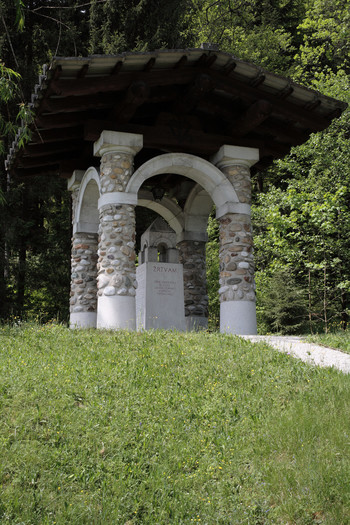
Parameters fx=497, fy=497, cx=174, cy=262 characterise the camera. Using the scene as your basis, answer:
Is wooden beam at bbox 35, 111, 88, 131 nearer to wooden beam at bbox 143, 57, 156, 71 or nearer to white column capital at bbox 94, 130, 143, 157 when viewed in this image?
white column capital at bbox 94, 130, 143, 157

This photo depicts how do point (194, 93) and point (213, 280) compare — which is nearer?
point (194, 93)

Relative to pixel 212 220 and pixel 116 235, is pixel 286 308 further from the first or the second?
pixel 212 220

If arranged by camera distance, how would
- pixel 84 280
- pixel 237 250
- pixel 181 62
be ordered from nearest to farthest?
pixel 181 62 < pixel 237 250 < pixel 84 280

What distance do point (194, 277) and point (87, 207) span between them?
314cm

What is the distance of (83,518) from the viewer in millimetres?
3219

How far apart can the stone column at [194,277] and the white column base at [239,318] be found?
99.3 inches

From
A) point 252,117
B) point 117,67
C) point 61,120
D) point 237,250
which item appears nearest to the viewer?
point 117,67

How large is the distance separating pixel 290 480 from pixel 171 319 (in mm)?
6405

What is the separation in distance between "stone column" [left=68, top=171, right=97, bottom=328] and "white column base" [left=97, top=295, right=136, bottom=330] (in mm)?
Result: 2205

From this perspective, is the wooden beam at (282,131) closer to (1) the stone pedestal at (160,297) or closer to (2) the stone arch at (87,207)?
(1) the stone pedestal at (160,297)

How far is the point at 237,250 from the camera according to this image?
32.0ft

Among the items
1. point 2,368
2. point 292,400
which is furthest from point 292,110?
point 2,368

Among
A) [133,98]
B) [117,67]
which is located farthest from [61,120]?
[117,67]

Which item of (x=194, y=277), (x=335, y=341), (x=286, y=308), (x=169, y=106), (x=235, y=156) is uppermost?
(x=169, y=106)
